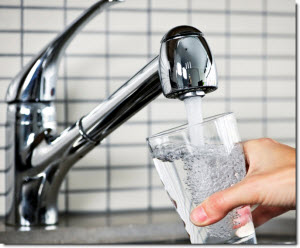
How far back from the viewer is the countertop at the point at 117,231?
696 mm

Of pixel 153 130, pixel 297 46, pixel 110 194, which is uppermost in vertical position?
pixel 297 46

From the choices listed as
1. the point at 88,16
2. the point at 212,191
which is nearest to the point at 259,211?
the point at 212,191

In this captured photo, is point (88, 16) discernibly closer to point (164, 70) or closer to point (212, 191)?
point (164, 70)

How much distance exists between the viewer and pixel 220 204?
1.48ft

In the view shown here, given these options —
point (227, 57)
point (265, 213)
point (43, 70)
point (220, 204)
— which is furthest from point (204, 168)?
point (227, 57)

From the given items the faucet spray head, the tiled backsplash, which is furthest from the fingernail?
the tiled backsplash

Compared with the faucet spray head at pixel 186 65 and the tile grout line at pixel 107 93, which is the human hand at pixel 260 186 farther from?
the tile grout line at pixel 107 93

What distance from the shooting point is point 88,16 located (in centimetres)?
71

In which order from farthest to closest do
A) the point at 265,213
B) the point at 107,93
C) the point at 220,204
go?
1. the point at 107,93
2. the point at 265,213
3. the point at 220,204

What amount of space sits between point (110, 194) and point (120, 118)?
27 centimetres

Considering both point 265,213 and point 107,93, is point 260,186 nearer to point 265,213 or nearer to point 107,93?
point 265,213

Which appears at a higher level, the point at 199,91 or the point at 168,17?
the point at 168,17

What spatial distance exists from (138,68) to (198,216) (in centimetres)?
46

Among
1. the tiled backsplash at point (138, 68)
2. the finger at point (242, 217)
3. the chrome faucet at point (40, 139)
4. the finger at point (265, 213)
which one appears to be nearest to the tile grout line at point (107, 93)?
the tiled backsplash at point (138, 68)
